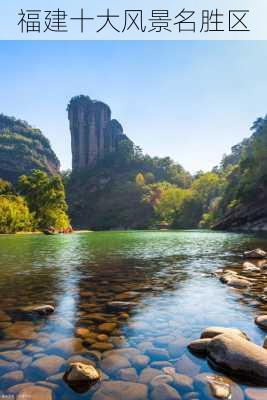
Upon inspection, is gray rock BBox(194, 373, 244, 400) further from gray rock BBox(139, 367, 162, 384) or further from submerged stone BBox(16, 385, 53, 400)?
submerged stone BBox(16, 385, 53, 400)

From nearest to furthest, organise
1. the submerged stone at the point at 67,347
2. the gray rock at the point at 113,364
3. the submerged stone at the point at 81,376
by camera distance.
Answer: the submerged stone at the point at 81,376 → the gray rock at the point at 113,364 → the submerged stone at the point at 67,347

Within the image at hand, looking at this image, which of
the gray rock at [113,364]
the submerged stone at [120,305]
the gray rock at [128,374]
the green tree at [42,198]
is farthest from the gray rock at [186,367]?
the green tree at [42,198]

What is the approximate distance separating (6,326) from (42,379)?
308 centimetres

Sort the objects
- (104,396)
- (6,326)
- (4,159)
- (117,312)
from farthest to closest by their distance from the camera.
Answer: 1. (4,159)
2. (117,312)
3. (6,326)
4. (104,396)

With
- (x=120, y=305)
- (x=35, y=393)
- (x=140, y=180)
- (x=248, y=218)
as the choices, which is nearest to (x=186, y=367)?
→ (x=35, y=393)

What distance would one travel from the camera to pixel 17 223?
75.1 metres

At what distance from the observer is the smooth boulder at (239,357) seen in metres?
5.64

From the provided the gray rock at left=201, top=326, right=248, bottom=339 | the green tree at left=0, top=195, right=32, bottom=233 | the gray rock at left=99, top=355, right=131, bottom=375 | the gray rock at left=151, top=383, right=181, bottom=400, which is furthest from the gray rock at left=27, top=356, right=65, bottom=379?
the green tree at left=0, top=195, right=32, bottom=233

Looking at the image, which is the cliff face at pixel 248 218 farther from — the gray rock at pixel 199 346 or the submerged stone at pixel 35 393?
the submerged stone at pixel 35 393

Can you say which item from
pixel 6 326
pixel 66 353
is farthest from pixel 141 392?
pixel 6 326

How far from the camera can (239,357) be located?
5926 mm

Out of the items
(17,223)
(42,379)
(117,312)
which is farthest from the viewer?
(17,223)

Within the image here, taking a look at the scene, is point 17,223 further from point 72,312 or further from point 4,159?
point 4,159

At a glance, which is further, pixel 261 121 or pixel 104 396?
pixel 261 121
